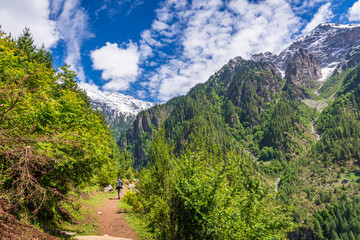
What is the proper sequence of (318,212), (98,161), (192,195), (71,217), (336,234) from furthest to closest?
(318,212), (336,234), (71,217), (98,161), (192,195)

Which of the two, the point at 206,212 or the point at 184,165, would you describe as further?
the point at 184,165

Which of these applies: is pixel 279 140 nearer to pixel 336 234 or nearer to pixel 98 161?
pixel 336 234

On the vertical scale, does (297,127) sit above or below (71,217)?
above

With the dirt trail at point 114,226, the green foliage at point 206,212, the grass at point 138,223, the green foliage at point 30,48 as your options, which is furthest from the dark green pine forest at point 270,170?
the green foliage at point 30,48

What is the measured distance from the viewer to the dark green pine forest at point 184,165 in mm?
4680

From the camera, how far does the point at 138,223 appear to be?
1234 cm

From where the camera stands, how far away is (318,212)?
10419 cm

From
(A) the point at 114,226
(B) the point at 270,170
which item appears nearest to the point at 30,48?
(A) the point at 114,226

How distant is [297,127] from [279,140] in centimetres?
2659

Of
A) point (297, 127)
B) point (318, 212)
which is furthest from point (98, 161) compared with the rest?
point (297, 127)

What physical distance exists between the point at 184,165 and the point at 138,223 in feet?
26.0

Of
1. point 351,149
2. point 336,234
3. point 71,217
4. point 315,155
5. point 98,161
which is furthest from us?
point 315,155

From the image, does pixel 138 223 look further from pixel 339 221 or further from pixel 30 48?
pixel 339 221

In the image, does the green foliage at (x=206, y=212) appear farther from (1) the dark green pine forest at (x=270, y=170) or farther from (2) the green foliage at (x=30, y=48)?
(2) the green foliage at (x=30, y=48)
